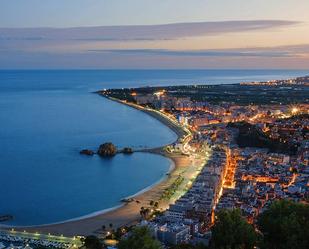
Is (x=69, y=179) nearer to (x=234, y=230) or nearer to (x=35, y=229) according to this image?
(x=35, y=229)

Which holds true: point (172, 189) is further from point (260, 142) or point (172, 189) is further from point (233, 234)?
point (260, 142)

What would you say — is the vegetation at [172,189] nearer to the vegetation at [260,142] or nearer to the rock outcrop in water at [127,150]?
the rock outcrop in water at [127,150]

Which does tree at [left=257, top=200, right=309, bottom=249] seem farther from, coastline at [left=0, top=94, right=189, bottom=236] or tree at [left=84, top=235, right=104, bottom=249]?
coastline at [left=0, top=94, right=189, bottom=236]

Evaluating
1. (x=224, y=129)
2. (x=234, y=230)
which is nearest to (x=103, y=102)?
(x=224, y=129)

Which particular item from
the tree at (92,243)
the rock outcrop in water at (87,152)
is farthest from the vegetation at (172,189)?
the rock outcrop in water at (87,152)

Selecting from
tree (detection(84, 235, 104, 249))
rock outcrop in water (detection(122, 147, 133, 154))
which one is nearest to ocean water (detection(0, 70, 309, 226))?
rock outcrop in water (detection(122, 147, 133, 154))

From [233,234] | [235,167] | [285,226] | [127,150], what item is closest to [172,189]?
[235,167]
